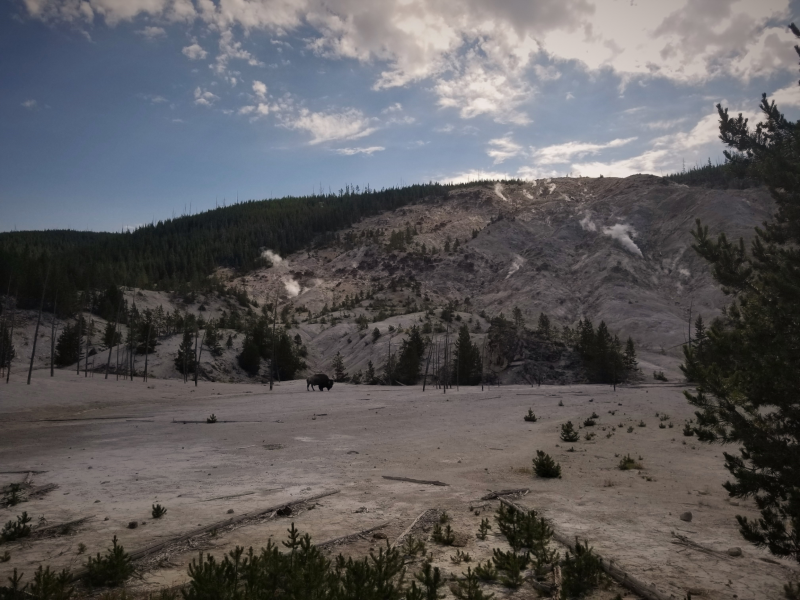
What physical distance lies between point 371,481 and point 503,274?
381ft

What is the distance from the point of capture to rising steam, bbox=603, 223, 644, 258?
377ft

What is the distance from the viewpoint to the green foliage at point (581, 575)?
6.27 m

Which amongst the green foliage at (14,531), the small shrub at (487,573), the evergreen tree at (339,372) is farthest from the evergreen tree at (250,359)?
the small shrub at (487,573)

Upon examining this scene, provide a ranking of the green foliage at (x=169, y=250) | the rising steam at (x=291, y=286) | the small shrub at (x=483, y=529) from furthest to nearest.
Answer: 1. the rising steam at (x=291, y=286)
2. the green foliage at (x=169, y=250)
3. the small shrub at (x=483, y=529)

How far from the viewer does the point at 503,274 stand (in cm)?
12481

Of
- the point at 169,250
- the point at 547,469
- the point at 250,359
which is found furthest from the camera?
the point at 169,250

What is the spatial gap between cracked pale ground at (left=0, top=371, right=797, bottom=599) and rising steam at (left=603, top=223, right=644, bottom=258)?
95.1 metres

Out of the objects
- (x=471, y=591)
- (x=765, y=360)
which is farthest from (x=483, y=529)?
(x=765, y=360)

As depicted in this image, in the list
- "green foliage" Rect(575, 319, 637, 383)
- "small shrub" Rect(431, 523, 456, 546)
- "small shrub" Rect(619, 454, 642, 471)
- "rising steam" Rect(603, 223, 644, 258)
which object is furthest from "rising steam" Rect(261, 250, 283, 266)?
"small shrub" Rect(431, 523, 456, 546)

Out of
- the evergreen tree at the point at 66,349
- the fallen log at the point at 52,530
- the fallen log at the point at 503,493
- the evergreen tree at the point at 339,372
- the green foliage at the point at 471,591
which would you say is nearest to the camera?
the green foliage at the point at 471,591

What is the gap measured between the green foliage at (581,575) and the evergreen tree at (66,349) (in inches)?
2827

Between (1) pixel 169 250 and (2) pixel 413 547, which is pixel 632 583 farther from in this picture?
(1) pixel 169 250

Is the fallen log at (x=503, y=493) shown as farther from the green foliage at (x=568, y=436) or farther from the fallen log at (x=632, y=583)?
the green foliage at (x=568, y=436)

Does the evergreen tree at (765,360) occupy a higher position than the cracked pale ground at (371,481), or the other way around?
Answer: the evergreen tree at (765,360)
